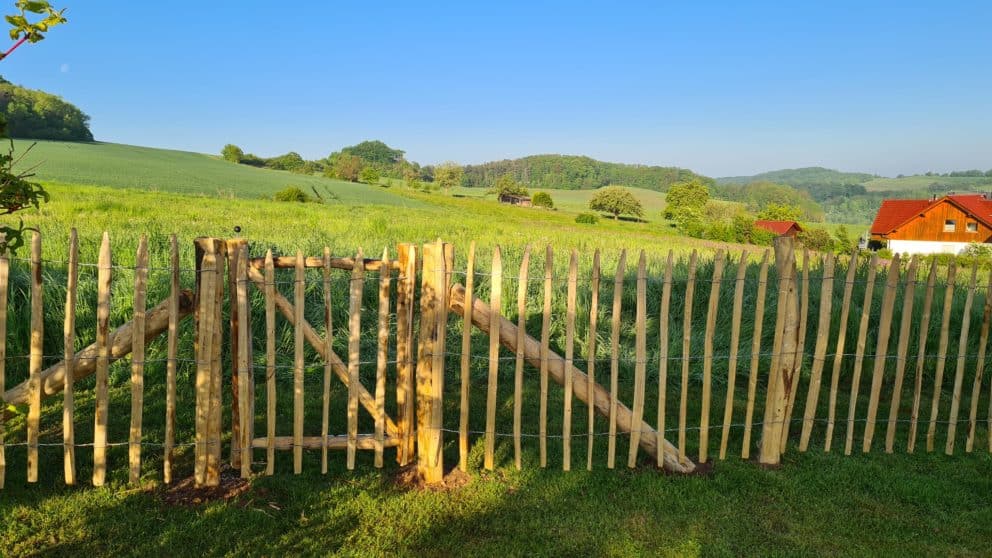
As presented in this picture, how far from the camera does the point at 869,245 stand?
192 feet

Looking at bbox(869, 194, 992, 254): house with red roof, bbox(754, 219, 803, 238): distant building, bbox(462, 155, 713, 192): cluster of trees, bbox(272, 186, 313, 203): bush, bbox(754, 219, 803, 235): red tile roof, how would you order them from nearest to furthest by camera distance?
bbox(272, 186, 313, 203): bush → bbox(869, 194, 992, 254): house with red roof → bbox(754, 219, 803, 238): distant building → bbox(754, 219, 803, 235): red tile roof → bbox(462, 155, 713, 192): cluster of trees

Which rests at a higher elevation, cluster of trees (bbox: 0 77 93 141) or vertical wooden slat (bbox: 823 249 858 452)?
cluster of trees (bbox: 0 77 93 141)

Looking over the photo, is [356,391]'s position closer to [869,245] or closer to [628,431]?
[628,431]

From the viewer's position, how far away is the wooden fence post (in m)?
4.64

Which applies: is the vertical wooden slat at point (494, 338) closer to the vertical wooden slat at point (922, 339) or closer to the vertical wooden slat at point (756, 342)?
the vertical wooden slat at point (756, 342)

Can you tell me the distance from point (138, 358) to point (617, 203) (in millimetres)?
82770

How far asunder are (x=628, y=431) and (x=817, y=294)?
23.5ft

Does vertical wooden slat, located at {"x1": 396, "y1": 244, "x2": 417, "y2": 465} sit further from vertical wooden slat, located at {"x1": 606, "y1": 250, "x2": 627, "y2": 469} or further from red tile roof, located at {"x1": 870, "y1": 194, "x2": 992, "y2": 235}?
red tile roof, located at {"x1": 870, "y1": 194, "x2": 992, "y2": 235}

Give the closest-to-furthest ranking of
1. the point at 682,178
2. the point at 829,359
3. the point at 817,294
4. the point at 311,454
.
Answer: the point at 311,454 < the point at 829,359 < the point at 817,294 < the point at 682,178

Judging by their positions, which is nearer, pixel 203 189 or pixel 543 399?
pixel 543 399

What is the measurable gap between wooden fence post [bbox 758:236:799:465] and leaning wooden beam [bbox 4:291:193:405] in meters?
4.38

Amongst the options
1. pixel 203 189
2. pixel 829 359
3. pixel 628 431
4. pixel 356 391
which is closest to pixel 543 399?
pixel 628 431

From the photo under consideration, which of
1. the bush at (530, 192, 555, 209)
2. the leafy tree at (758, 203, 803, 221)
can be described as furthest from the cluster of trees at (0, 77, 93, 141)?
the leafy tree at (758, 203, 803, 221)

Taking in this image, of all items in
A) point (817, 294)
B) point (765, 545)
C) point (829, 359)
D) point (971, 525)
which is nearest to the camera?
point (765, 545)
